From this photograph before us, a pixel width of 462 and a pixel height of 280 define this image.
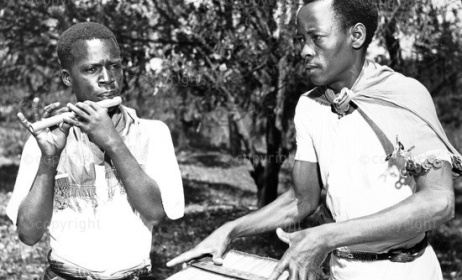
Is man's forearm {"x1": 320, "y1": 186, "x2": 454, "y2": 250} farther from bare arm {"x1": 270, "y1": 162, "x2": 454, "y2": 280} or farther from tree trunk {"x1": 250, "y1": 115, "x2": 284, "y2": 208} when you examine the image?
tree trunk {"x1": 250, "y1": 115, "x2": 284, "y2": 208}

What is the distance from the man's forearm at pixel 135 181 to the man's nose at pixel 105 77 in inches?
11.5

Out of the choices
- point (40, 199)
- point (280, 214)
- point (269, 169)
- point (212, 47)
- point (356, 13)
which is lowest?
point (269, 169)

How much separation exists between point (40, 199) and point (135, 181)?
1.25ft

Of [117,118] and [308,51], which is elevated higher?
[308,51]

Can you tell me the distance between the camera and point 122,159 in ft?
7.93

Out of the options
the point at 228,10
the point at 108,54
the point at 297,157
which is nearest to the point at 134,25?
the point at 228,10

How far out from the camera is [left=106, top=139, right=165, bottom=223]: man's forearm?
2418 mm

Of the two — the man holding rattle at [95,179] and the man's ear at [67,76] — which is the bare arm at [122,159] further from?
the man's ear at [67,76]

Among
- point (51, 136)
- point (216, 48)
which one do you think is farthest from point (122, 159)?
point (216, 48)

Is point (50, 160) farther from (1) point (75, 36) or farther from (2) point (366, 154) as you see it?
(2) point (366, 154)

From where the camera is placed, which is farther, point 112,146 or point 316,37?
point 112,146

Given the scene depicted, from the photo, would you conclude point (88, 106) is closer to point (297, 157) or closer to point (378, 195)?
point (297, 157)

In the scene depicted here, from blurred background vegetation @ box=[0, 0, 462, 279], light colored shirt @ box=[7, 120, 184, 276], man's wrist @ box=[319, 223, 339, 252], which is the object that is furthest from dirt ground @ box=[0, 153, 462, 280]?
man's wrist @ box=[319, 223, 339, 252]

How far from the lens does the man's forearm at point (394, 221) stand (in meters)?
1.90
